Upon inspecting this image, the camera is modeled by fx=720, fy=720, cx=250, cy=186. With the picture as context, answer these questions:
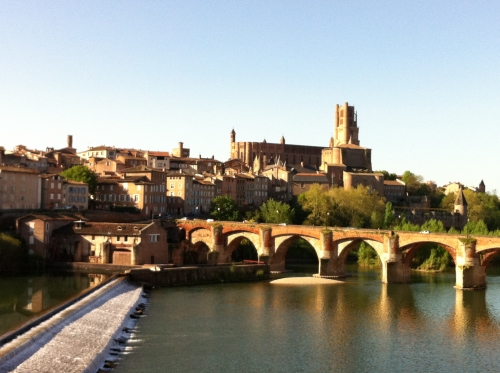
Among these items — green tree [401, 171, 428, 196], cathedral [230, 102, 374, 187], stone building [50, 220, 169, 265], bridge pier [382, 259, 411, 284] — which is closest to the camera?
bridge pier [382, 259, 411, 284]

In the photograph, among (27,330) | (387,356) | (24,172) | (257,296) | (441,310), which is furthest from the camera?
(24,172)

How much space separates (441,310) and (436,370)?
1671 cm

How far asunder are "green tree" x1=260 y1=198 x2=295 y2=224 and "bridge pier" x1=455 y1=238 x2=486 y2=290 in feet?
133

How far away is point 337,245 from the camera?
68812 mm

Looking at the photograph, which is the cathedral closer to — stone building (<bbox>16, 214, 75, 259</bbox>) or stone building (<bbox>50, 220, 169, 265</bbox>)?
stone building (<bbox>50, 220, 169, 265</bbox>)

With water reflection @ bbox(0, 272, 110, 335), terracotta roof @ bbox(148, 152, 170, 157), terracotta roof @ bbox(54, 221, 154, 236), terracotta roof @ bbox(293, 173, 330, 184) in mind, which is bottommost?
water reflection @ bbox(0, 272, 110, 335)

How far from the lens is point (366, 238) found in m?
65.8

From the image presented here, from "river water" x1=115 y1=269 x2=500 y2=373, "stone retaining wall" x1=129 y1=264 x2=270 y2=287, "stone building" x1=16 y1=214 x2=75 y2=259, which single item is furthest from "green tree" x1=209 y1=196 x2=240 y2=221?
"river water" x1=115 y1=269 x2=500 y2=373

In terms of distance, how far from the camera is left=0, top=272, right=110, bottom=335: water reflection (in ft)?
136

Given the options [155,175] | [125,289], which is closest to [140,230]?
[125,289]

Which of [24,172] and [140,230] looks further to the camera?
[24,172]

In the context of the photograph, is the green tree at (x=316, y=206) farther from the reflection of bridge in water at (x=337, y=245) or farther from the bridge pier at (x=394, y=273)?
the bridge pier at (x=394, y=273)

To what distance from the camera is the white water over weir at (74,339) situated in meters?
28.0

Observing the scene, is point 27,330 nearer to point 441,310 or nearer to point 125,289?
point 125,289
